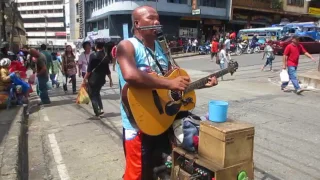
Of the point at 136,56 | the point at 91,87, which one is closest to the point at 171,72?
the point at 136,56

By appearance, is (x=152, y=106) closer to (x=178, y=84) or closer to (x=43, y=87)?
(x=178, y=84)

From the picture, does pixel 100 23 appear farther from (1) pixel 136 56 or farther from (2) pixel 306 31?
(1) pixel 136 56

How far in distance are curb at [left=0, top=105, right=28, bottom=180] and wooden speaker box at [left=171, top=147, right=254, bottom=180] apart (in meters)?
2.22

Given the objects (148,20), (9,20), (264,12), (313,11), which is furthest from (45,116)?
(313,11)

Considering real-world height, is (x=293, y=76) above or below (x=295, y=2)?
below

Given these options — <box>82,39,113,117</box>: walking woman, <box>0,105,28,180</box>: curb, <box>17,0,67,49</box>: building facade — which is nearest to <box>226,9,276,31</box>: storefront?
<box>82,39,113,117</box>: walking woman

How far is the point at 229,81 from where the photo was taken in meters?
13.0

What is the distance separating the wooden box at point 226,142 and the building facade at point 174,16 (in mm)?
28211

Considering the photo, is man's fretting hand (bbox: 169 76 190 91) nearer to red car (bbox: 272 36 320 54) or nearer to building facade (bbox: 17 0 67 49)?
red car (bbox: 272 36 320 54)

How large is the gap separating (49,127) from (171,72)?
474 centimetres

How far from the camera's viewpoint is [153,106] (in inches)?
101

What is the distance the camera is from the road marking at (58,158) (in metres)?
4.28

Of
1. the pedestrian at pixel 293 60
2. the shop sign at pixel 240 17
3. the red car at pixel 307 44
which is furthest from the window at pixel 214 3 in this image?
the pedestrian at pixel 293 60

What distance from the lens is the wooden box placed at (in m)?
2.34
